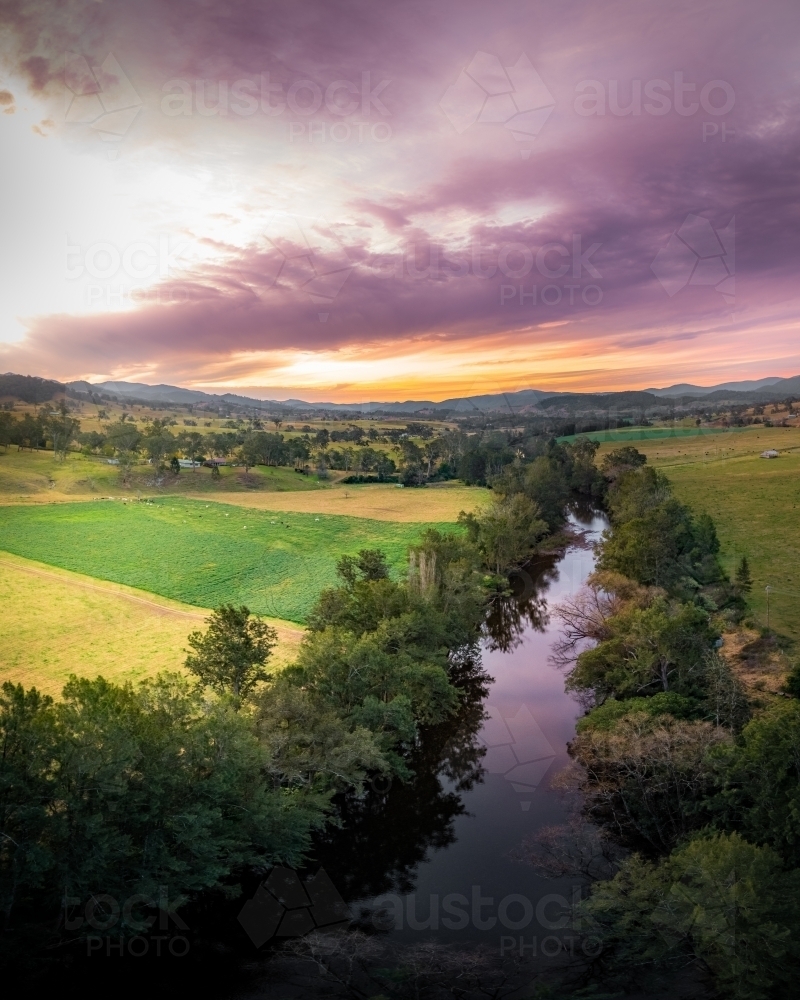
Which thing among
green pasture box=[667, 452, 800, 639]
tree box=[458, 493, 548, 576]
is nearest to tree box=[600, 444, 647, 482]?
green pasture box=[667, 452, 800, 639]

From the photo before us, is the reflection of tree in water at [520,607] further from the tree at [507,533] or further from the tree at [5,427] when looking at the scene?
the tree at [5,427]

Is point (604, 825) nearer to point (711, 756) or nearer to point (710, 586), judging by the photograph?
point (711, 756)

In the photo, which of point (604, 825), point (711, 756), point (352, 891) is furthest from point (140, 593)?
point (711, 756)

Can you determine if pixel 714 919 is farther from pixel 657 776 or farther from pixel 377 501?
pixel 377 501

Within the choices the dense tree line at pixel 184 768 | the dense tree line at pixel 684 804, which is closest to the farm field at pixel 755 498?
A: the dense tree line at pixel 684 804

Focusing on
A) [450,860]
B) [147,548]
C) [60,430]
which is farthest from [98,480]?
[450,860]
